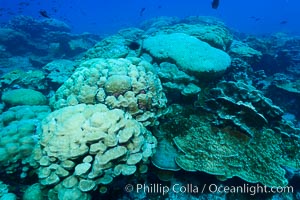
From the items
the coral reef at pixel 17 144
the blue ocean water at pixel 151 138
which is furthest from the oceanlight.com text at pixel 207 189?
the coral reef at pixel 17 144

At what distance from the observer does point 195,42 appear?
595 centimetres

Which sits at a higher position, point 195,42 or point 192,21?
point 192,21

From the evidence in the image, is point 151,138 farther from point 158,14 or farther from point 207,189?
point 158,14

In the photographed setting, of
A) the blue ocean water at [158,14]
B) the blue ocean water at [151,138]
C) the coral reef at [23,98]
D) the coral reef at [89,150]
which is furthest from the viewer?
the blue ocean water at [158,14]

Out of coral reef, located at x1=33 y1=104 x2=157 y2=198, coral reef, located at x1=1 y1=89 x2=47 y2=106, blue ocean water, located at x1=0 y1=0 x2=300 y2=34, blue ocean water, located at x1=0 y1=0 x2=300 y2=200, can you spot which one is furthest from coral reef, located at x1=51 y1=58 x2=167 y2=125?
blue ocean water, located at x1=0 y1=0 x2=300 y2=34

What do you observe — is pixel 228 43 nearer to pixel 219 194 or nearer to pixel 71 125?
pixel 219 194

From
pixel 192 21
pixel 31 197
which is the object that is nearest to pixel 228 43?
pixel 31 197

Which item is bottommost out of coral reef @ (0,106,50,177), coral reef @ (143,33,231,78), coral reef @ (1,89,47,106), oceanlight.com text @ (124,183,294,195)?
oceanlight.com text @ (124,183,294,195)

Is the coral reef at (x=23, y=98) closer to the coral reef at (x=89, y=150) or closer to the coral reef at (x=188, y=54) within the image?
the coral reef at (x=89, y=150)

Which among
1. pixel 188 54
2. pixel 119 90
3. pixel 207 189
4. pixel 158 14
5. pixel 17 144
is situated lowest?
pixel 207 189

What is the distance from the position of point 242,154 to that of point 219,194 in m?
0.69

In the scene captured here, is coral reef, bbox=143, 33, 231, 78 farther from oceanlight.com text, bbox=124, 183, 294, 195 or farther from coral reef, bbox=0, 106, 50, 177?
coral reef, bbox=0, 106, 50, 177

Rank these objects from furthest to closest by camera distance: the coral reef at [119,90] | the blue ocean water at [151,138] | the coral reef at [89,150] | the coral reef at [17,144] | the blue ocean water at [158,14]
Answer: the blue ocean water at [158,14] → the coral reef at [119,90] → the coral reef at [17,144] → the blue ocean water at [151,138] → the coral reef at [89,150]

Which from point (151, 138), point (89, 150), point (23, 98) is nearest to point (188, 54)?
point (151, 138)
